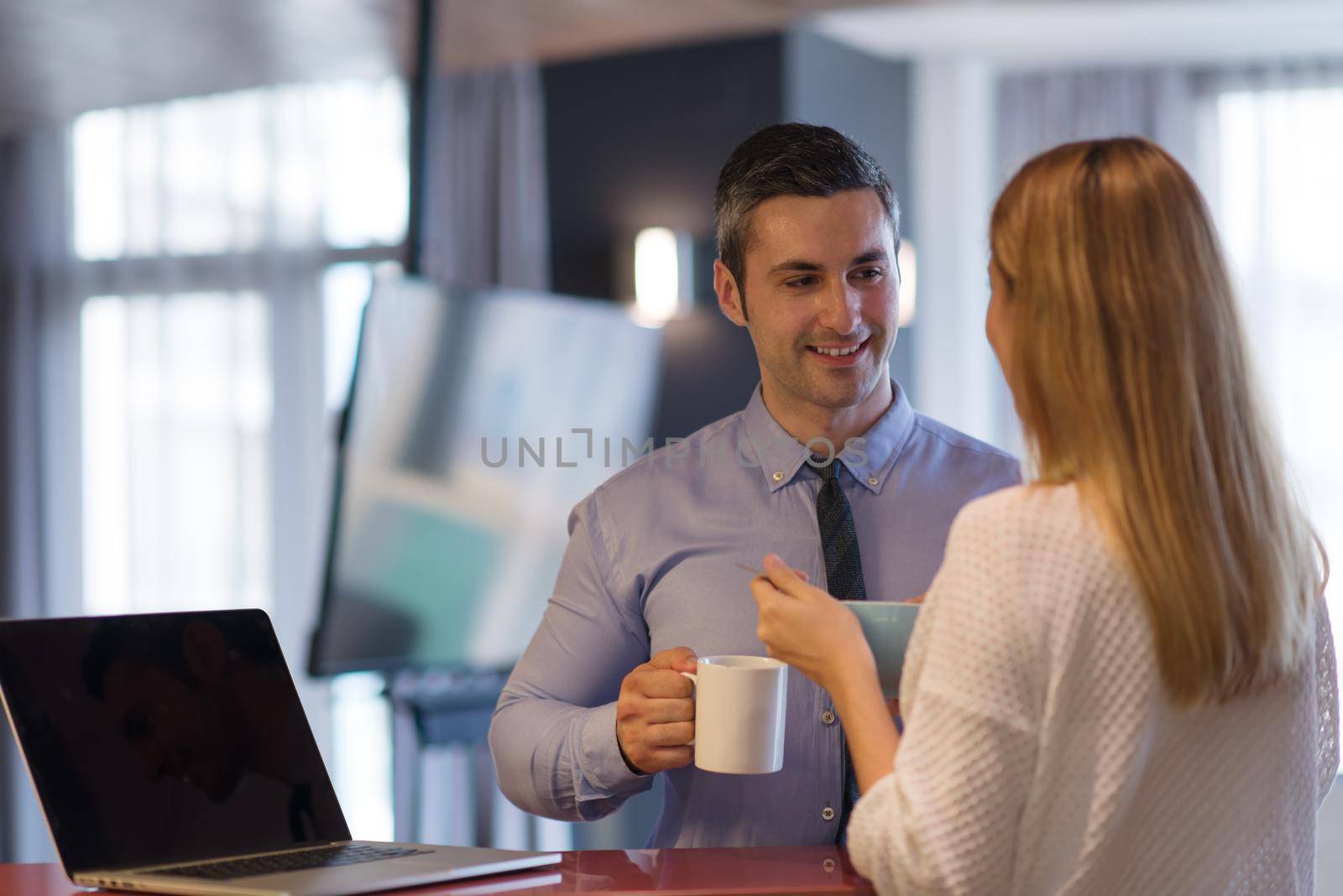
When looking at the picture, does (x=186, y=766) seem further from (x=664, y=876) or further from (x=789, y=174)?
(x=789, y=174)

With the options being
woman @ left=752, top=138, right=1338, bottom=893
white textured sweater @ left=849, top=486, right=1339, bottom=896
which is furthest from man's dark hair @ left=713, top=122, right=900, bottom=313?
white textured sweater @ left=849, top=486, right=1339, bottom=896

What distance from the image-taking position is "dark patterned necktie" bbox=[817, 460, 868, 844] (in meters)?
1.63

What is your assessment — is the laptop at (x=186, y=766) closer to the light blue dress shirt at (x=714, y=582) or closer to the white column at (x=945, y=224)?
the light blue dress shirt at (x=714, y=582)

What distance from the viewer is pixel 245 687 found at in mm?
1345

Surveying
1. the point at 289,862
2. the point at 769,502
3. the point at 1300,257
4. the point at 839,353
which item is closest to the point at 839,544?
the point at 769,502

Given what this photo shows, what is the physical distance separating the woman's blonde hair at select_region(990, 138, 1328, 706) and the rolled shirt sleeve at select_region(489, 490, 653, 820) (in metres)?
0.68

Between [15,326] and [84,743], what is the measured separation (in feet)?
16.4

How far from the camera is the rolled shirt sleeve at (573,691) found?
62.2 inches

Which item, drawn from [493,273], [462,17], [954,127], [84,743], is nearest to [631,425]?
[493,273]

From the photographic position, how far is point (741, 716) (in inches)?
50.4

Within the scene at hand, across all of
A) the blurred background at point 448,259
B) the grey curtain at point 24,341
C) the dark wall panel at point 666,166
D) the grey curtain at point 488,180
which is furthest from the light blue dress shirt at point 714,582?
the grey curtain at point 24,341

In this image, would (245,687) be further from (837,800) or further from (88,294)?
(88,294)

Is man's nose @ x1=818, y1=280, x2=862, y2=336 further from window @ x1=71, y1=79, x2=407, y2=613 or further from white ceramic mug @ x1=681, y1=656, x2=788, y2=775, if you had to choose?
window @ x1=71, y1=79, x2=407, y2=613

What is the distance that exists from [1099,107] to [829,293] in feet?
12.3
